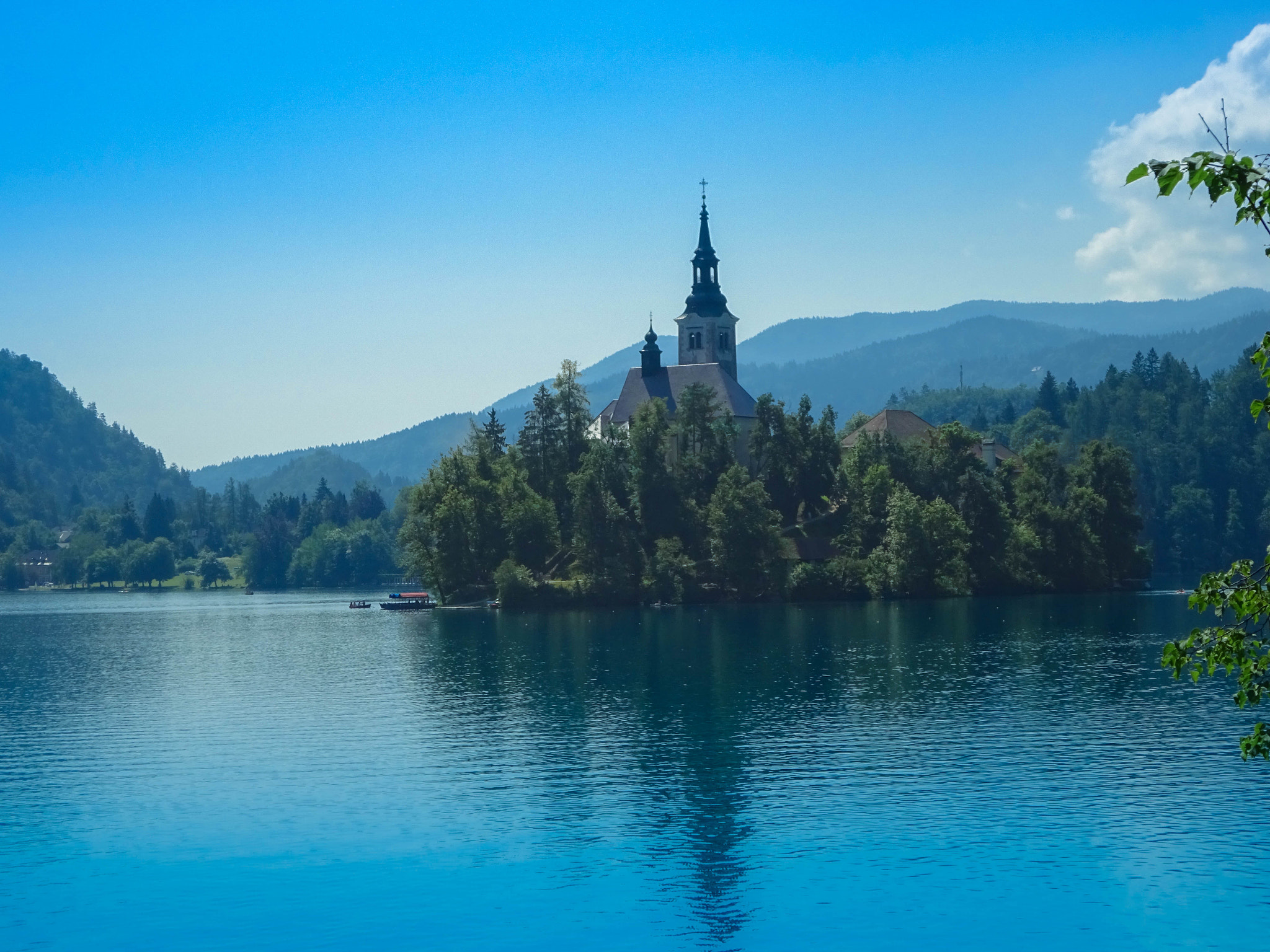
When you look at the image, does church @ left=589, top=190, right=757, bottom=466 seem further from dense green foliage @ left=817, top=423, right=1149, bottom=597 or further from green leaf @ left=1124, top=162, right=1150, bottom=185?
green leaf @ left=1124, top=162, right=1150, bottom=185

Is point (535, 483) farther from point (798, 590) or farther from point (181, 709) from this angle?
point (181, 709)

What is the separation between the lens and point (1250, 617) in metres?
13.4

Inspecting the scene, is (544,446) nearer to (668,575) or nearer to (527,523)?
(527,523)

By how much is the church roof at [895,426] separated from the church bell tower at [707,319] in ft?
49.3

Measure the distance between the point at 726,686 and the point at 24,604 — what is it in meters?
149

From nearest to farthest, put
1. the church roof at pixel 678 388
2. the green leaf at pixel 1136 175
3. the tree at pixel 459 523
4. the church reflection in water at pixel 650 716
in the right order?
the green leaf at pixel 1136 175 < the church reflection in water at pixel 650 716 < the tree at pixel 459 523 < the church roof at pixel 678 388

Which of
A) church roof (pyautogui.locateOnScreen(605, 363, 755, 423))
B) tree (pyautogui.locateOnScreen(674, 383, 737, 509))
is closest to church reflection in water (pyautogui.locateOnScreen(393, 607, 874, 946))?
tree (pyautogui.locateOnScreen(674, 383, 737, 509))

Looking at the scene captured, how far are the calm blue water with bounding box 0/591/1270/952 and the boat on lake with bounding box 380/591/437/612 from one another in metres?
53.2

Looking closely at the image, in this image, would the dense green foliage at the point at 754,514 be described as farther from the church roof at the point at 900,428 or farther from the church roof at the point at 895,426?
the church roof at the point at 895,426

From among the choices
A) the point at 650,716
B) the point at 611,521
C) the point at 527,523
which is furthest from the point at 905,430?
the point at 650,716

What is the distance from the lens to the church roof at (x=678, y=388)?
138 m

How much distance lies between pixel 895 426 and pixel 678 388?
24.8 meters

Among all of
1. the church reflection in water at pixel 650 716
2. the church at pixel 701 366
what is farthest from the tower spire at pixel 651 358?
the church reflection in water at pixel 650 716

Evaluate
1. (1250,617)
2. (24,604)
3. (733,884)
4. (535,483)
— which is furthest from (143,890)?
(24,604)
